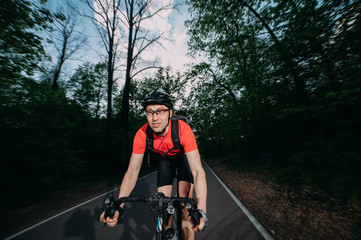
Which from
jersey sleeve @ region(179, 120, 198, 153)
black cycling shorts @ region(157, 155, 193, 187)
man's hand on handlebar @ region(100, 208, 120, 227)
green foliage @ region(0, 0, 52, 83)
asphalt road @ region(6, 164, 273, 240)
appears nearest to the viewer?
man's hand on handlebar @ region(100, 208, 120, 227)

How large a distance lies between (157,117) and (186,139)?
517 millimetres

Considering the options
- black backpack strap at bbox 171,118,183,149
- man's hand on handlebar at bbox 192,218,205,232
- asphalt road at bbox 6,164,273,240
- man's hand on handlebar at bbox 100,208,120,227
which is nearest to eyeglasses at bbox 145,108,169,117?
black backpack strap at bbox 171,118,183,149

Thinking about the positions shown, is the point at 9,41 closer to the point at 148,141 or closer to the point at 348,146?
the point at 148,141

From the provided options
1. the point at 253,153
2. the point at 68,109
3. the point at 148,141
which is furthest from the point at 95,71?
the point at 253,153

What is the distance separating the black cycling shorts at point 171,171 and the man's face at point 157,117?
0.70 m

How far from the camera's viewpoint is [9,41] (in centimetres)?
445

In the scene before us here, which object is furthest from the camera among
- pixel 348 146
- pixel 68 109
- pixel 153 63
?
pixel 153 63

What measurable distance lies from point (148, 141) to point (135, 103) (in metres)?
21.4

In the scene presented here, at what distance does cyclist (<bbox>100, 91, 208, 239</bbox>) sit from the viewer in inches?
67.7

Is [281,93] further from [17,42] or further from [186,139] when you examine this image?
[17,42]

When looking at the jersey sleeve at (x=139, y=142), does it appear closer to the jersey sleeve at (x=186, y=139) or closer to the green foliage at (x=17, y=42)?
the jersey sleeve at (x=186, y=139)

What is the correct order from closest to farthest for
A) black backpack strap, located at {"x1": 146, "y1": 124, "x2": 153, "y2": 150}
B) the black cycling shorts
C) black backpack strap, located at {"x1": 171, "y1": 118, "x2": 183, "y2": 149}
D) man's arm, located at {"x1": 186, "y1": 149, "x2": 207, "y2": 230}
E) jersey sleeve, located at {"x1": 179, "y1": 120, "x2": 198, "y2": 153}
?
man's arm, located at {"x1": 186, "y1": 149, "x2": 207, "y2": 230} < jersey sleeve, located at {"x1": 179, "y1": 120, "x2": 198, "y2": 153} < black backpack strap, located at {"x1": 171, "y1": 118, "x2": 183, "y2": 149} < black backpack strap, located at {"x1": 146, "y1": 124, "x2": 153, "y2": 150} < the black cycling shorts

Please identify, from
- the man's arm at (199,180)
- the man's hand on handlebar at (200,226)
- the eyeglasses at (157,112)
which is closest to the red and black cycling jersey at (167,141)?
the man's arm at (199,180)

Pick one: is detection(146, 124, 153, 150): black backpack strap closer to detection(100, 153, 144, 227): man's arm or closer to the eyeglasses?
detection(100, 153, 144, 227): man's arm
